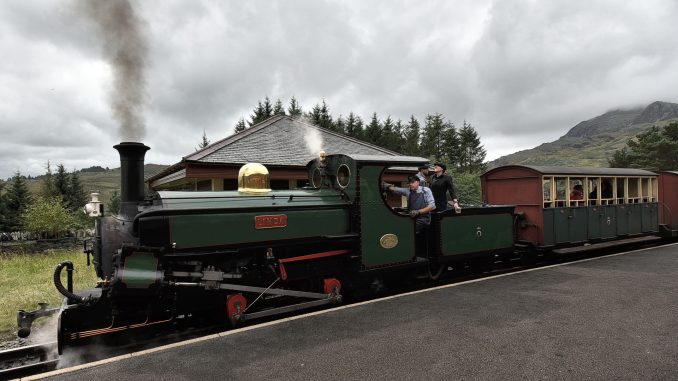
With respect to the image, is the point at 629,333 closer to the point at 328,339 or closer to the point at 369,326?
the point at 369,326

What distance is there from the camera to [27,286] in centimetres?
805

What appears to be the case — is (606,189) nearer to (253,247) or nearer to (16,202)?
(253,247)

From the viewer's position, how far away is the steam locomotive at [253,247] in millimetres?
4504

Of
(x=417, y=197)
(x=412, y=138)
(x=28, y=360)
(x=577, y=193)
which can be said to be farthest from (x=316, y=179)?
(x=412, y=138)

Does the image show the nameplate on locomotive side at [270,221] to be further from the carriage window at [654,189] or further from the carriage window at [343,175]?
the carriage window at [654,189]

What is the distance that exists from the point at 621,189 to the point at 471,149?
47.9m

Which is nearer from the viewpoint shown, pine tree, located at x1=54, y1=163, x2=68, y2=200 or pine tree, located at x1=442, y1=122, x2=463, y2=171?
pine tree, located at x1=54, y1=163, x2=68, y2=200

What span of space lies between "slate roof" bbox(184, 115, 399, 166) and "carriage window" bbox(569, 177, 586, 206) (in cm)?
669

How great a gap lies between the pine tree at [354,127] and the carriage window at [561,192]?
113 feet

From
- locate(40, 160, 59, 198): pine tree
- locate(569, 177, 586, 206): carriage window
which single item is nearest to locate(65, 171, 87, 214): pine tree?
locate(40, 160, 59, 198): pine tree

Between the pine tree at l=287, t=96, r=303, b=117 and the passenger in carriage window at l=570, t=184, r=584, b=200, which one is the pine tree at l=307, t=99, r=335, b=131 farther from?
the passenger in carriage window at l=570, t=184, r=584, b=200

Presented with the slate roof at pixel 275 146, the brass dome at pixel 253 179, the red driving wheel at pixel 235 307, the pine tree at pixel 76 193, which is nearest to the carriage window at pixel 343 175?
the brass dome at pixel 253 179

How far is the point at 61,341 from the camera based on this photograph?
432cm

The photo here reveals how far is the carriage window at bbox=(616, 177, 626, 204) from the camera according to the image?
35.2 ft
